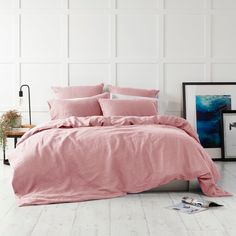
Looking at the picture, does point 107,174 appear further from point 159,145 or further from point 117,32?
point 117,32

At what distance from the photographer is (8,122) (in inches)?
225

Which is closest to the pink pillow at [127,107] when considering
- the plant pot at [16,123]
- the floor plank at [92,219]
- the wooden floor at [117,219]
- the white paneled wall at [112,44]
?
the white paneled wall at [112,44]

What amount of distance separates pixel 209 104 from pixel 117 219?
3.55m

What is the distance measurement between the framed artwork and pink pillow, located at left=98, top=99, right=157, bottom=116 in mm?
912

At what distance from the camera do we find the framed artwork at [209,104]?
245 inches

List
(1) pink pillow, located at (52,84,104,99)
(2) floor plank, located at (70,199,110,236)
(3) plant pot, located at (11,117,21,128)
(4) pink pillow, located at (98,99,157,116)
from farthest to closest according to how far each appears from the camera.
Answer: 1. (1) pink pillow, located at (52,84,104,99)
2. (3) plant pot, located at (11,117,21,128)
3. (4) pink pillow, located at (98,99,157,116)
4. (2) floor plank, located at (70,199,110,236)

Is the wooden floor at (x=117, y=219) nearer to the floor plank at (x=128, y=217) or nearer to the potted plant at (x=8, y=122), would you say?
the floor plank at (x=128, y=217)

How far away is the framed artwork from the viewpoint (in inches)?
245

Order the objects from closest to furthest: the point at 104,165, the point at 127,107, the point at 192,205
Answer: the point at 192,205
the point at 104,165
the point at 127,107

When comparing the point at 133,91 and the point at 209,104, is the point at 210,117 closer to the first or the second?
the point at 209,104

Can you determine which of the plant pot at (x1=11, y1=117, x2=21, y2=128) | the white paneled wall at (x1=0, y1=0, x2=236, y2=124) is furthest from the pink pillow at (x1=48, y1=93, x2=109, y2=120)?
the white paneled wall at (x1=0, y1=0, x2=236, y2=124)

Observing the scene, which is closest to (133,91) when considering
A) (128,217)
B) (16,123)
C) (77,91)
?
(77,91)

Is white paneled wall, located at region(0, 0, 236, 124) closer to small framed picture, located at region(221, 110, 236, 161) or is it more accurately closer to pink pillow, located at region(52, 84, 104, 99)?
pink pillow, located at region(52, 84, 104, 99)

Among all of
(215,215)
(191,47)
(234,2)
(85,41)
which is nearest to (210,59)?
(191,47)
